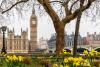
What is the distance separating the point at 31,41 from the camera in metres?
100

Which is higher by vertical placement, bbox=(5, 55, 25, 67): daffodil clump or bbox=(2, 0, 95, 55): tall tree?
bbox=(2, 0, 95, 55): tall tree

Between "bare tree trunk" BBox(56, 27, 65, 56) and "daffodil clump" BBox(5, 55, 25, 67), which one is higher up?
"bare tree trunk" BBox(56, 27, 65, 56)

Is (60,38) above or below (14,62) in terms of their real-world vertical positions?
above

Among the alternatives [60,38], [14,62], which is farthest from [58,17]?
[14,62]

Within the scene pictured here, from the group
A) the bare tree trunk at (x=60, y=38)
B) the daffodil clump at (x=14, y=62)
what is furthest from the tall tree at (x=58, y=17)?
the daffodil clump at (x=14, y=62)

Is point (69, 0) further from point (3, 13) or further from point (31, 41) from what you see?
point (31, 41)

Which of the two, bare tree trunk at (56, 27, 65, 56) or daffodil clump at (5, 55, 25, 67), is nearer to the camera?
daffodil clump at (5, 55, 25, 67)

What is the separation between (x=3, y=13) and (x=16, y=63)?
9131mm

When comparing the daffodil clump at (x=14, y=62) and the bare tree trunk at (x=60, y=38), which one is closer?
the daffodil clump at (x=14, y=62)

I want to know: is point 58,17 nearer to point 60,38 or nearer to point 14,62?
point 60,38

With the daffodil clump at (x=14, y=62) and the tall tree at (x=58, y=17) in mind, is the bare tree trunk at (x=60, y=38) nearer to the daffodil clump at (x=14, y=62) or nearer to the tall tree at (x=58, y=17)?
the tall tree at (x=58, y=17)

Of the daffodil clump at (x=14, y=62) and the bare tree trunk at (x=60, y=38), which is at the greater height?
the bare tree trunk at (x=60, y=38)

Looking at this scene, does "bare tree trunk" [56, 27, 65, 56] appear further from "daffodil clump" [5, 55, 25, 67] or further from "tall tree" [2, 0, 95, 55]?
"daffodil clump" [5, 55, 25, 67]

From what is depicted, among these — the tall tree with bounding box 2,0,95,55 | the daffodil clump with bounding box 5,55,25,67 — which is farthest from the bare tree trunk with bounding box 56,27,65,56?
the daffodil clump with bounding box 5,55,25,67
